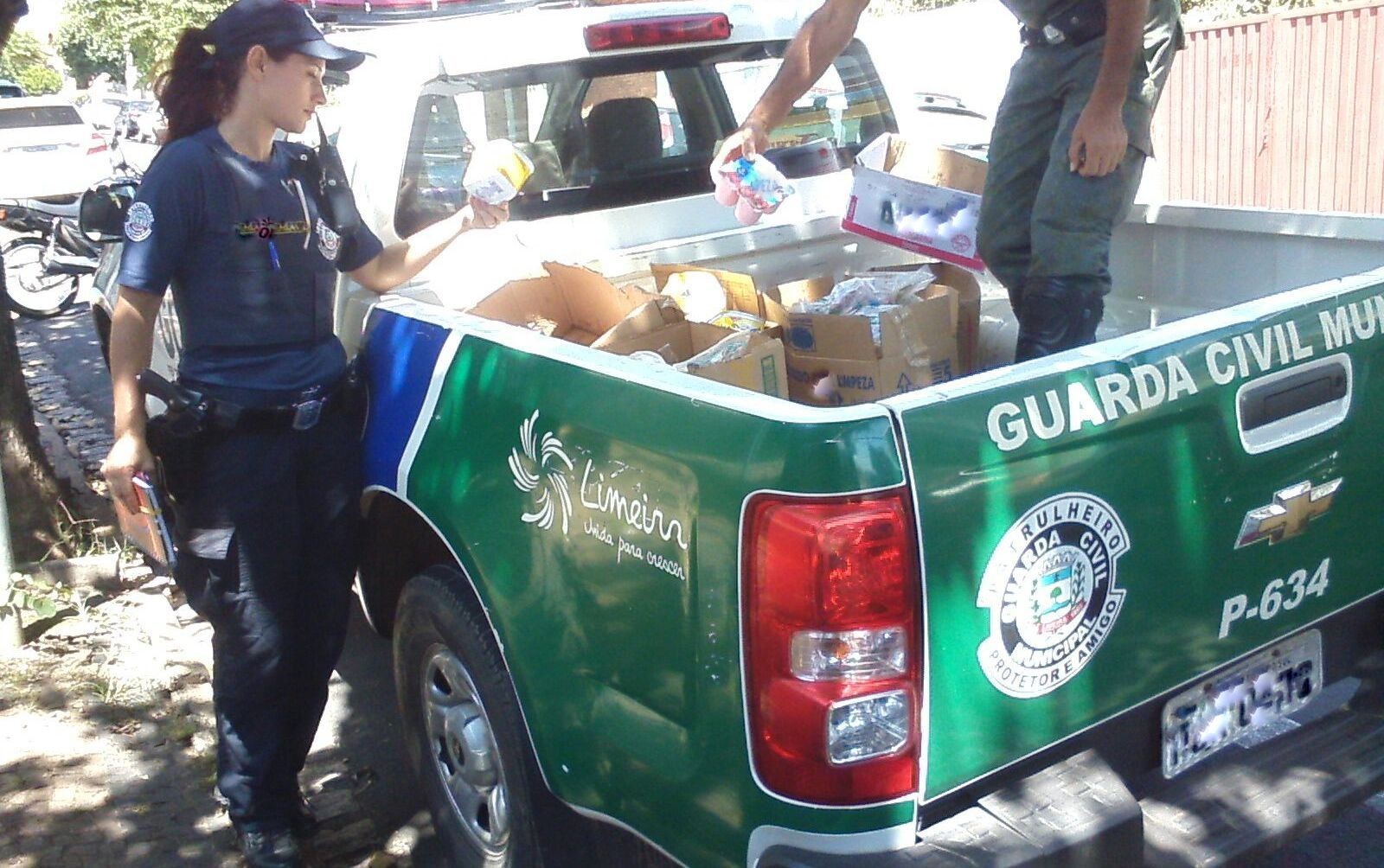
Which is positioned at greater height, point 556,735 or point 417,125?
point 417,125

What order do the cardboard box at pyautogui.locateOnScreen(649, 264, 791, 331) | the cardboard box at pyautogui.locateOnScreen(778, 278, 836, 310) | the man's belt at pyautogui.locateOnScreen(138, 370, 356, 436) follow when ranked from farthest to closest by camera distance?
the cardboard box at pyautogui.locateOnScreen(778, 278, 836, 310) → the cardboard box at pyautogui.locateOnScreen(649, 264, 791, 331) → the man's belt at pyautogui.locateOnScreen(138, 370, 356, 436)

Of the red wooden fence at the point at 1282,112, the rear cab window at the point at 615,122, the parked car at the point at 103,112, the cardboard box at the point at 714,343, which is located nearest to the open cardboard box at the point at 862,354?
the cardboard box at the point at 714,343

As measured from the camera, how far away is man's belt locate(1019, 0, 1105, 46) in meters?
3.34

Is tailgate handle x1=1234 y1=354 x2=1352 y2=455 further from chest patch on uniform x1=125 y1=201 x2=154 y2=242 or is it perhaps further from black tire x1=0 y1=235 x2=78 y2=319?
black tire x1=0 y1=235 x2=78 y2=319

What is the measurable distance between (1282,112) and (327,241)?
11033 millimetres

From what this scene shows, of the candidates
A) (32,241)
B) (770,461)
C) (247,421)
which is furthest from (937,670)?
(32,241)

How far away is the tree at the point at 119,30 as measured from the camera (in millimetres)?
36594

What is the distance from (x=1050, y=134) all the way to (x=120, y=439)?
241 cm

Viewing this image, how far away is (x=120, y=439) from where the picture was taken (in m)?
2.97

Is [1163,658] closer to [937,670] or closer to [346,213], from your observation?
[937,670]

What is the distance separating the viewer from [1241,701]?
2416mm

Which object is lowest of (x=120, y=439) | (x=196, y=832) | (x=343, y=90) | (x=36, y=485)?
(x=196, y=832)

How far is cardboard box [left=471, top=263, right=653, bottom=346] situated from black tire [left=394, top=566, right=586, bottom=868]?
2.56ft

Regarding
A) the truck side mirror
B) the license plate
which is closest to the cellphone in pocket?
the truck side mirror
